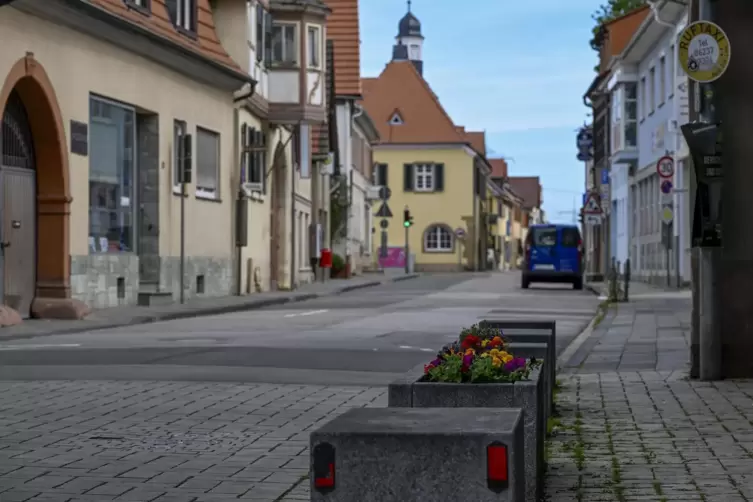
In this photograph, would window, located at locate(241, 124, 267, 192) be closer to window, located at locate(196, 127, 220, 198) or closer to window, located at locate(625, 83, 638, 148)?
window, located at locate(196, 127, 220, 198)

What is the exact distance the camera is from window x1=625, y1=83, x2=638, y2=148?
182 feet

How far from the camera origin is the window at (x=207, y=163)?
35094 mm

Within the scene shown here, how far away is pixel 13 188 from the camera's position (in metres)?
23.7

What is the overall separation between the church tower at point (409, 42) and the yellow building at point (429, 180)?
1070 inches

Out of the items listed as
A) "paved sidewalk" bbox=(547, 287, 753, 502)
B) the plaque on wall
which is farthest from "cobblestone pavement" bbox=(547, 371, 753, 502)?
the plaque on wall

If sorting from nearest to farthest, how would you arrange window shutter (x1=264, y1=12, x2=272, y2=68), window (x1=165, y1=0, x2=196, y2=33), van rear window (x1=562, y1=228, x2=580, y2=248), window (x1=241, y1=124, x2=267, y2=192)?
window (x1=165, y1=0, x2=196, y2=33) → window (x1=241, y1=124, x2=267, y2=192) → window shutter (x1=264, y1=12, x2=272, y2=68) → van rear window (x1=562, y1=228, x2=580, y2=248)

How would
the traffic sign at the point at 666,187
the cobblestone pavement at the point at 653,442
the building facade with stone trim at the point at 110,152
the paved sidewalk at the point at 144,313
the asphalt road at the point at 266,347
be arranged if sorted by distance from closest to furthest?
the cobblestone pavement at the point at 653,442
the asphalt road at the point at 266,347
the paved sidewalk at the point at 144,313
the building facade with stone trim at the point at 110,152
the traffic sign at the point at 666,187

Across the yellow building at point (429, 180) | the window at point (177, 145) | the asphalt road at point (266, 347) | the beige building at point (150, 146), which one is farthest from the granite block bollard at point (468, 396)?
the yellow building at point (429, 180)

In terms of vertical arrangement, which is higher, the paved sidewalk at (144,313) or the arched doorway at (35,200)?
the arched doorway at (35,200)

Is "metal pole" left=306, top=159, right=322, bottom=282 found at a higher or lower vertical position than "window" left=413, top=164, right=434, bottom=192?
lower

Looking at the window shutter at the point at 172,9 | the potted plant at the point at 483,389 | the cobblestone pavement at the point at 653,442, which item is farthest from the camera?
the window shutter at the point at 172,9

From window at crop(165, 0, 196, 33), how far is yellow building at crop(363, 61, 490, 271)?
211 ft

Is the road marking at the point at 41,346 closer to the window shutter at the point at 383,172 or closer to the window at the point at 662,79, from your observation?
the window at the point at 662,79

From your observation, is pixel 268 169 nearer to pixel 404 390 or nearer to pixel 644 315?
pixel 644 315
